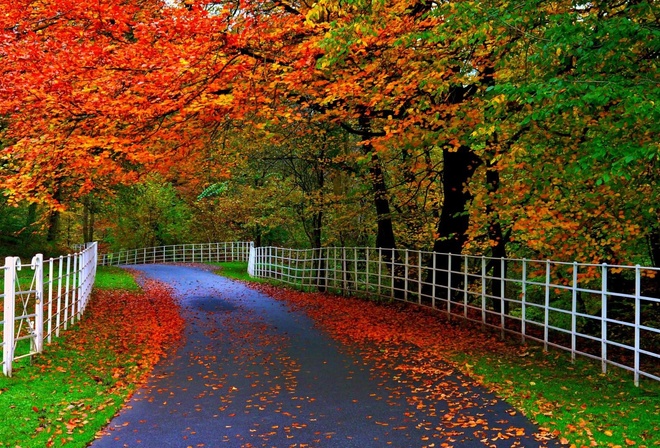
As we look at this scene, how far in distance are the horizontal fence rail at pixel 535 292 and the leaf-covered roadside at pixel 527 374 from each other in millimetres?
343

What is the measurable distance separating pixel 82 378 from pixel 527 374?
19.7 feet

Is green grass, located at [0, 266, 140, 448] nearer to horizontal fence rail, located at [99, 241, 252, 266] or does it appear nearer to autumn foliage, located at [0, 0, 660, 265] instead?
autumn foliage, located at [0, 0, 660, 265]

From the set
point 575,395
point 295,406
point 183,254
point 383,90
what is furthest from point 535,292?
point 183,254

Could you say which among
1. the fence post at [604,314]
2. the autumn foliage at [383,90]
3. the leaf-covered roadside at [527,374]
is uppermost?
the autumn foliage at [383,90]

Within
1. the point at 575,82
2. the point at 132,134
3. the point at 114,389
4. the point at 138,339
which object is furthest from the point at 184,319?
the point at 575,82

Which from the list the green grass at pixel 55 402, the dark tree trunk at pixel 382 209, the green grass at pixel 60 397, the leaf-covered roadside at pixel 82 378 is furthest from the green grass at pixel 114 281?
the green grass at pixel 55 402

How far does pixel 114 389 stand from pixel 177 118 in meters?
6.38

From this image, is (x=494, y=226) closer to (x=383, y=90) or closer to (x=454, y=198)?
(x=454, y=198)

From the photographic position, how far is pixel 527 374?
27.5 feet

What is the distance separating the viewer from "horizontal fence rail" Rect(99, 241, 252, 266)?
44.3m

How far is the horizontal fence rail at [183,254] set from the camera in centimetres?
4434

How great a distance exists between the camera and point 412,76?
10672 millimetres

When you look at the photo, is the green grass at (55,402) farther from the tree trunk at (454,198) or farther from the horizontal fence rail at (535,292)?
the tree trunk at (454,198)

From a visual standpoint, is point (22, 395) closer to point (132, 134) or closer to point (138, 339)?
point (138, 339)
